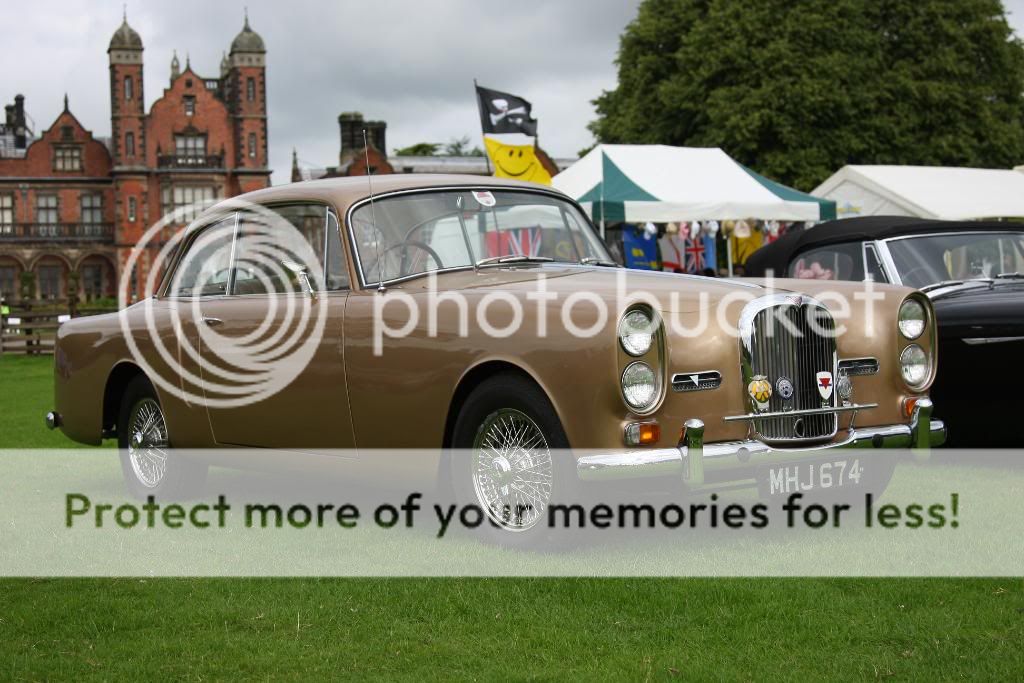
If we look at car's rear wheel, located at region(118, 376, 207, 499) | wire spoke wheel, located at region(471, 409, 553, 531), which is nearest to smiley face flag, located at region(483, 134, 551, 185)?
car's rear wheel, located at region(118, 376, 207, 499)

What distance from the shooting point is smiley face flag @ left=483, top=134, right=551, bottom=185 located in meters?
16.8

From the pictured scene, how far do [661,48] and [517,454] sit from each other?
38307mm

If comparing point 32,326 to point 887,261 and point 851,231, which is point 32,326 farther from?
point 887,261

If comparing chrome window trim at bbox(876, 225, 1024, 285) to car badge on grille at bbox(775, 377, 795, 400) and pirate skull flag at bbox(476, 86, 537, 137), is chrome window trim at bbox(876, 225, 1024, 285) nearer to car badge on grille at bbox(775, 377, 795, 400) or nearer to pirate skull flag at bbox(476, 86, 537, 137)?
car badge on grille at bbox(775, 377, 795, 400)

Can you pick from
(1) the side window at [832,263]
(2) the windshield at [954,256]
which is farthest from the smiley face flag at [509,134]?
(2) the windshield at [954,256]

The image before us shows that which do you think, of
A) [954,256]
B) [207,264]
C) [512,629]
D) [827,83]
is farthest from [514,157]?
[827,83]

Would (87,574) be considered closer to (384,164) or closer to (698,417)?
(698,417)

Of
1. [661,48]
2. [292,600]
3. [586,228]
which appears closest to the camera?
[292,600]

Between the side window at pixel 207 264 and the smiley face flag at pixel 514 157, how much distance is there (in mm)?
9361

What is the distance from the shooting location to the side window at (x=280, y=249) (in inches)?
263

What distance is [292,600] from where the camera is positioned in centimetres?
491

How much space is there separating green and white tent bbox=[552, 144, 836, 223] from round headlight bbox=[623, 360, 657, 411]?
34.9 feet

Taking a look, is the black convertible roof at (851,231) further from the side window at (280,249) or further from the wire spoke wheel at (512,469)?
the wire spoke wheel at (512,469)

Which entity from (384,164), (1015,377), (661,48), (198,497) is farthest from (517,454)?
(384,164)
